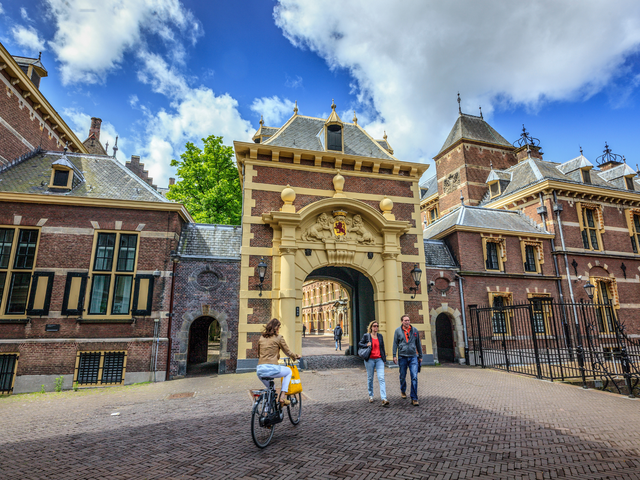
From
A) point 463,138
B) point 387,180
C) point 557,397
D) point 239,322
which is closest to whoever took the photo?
point 557,397

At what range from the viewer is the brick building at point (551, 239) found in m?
17.3

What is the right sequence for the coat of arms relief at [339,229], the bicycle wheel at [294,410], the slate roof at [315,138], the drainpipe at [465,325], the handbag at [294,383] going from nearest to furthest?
1. the handbag at [294,383]
2. the bicycle wheel at [294,410]
3. the coat of arms relief at [339,229]
4. the slate roof at [315,138]
5. the drainpipe at [465,325]

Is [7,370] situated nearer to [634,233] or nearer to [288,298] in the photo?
[288,298]

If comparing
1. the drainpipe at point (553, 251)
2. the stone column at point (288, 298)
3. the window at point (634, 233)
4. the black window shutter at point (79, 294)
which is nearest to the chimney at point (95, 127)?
the black window shutter at point (79, 294)

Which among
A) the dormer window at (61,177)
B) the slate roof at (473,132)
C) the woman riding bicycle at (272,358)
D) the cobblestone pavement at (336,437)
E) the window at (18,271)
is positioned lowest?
the cobblestone pavement at (336,437)

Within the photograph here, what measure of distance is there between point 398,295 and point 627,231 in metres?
17.5

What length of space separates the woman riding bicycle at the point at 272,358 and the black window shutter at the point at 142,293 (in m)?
7.60

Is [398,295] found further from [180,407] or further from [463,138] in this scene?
[463,138]

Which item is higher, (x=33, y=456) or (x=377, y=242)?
(x=377, y=242)

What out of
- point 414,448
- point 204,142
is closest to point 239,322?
point 414,448

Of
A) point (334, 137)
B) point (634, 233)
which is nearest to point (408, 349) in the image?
point (334, 137)

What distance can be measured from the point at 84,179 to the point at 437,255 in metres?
15.3

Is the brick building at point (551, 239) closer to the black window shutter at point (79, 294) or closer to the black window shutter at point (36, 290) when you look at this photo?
the black window shutter at point (79, 294)

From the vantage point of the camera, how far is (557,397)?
8.78 m
